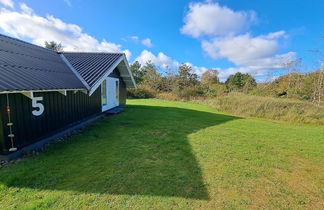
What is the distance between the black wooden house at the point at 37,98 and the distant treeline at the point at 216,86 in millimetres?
15089

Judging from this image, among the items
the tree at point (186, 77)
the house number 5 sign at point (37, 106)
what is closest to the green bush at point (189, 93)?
the tree at point (186, 77)

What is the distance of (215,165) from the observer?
3.61m

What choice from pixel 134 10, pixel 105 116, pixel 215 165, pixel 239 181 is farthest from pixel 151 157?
pixel 134 10

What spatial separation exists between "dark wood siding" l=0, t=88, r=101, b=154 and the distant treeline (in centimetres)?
1632

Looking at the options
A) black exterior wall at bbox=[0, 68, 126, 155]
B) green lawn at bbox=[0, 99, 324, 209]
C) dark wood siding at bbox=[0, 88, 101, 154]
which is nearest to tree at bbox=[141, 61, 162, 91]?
black exterior wall at bbox=[0, 68, 126, 155]

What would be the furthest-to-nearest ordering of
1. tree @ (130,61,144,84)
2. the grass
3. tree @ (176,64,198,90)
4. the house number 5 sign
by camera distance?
1. tree @ (130,61,144,84)
2. tree @ (176,64,198,90)
3. the grass
4. the house number 5 sign

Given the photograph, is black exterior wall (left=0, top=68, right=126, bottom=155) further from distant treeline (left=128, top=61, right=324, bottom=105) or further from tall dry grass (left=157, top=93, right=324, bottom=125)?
distant treeline (left=128, top=61, right=324, bottom=105)

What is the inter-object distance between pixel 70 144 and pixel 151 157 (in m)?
2.59

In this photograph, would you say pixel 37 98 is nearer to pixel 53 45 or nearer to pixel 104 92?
pixel 104 92

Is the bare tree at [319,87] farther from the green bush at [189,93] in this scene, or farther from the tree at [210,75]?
the tree at [210,75]

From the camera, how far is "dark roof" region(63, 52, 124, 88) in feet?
24.1

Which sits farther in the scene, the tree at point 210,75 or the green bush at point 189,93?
the tree at point 210,75

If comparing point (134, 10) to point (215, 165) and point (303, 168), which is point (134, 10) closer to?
point (215, 165)

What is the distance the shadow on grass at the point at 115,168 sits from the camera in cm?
270
